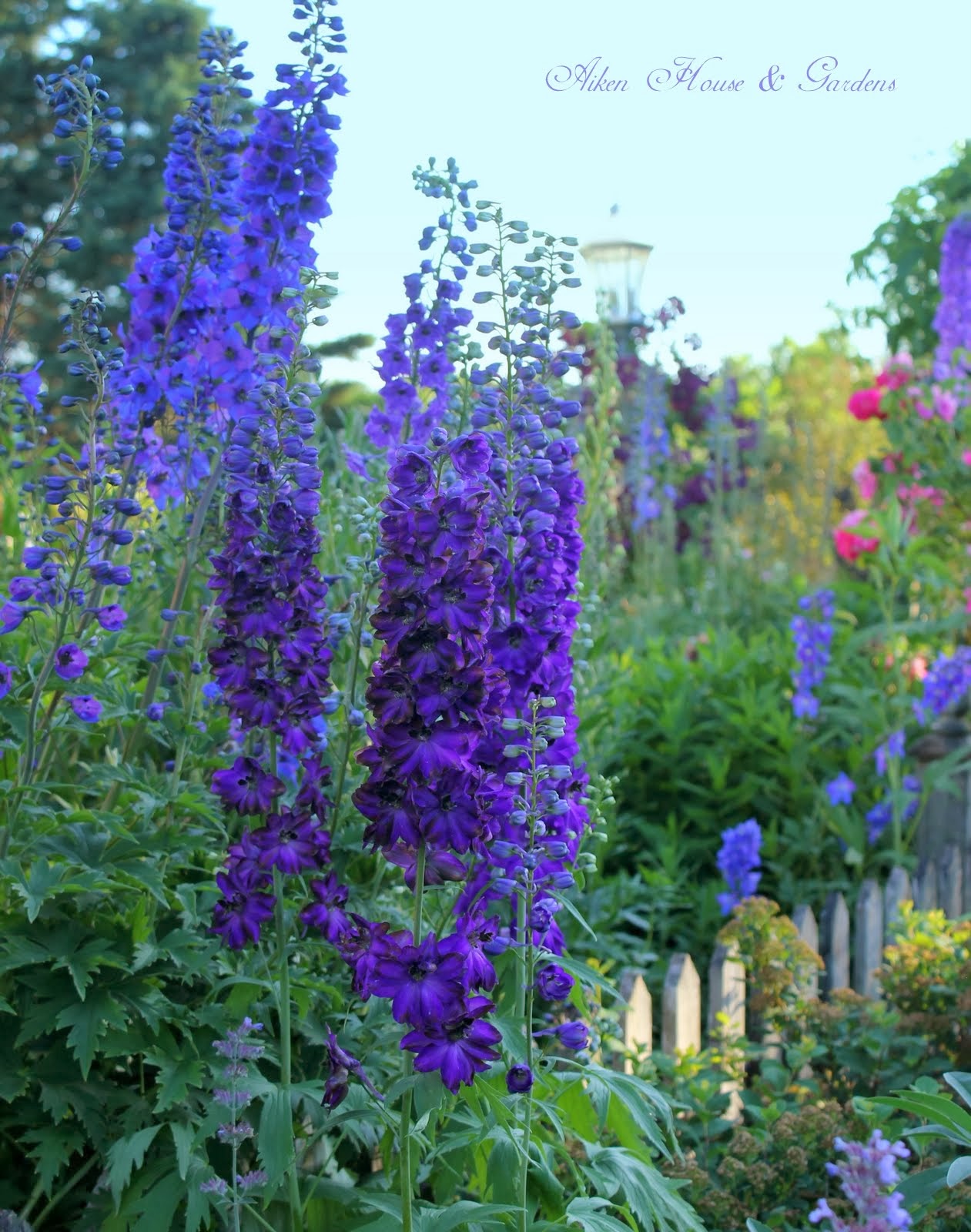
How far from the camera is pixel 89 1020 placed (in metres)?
2.22

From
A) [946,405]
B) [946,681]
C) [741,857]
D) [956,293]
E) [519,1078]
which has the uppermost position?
[956,293]

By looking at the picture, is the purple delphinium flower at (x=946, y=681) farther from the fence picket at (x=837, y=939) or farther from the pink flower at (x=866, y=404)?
the pink flower at (x=866, y=404)

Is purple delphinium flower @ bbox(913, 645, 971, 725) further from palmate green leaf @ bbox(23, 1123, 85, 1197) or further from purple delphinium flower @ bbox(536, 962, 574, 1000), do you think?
palmate green leaf @ bbox(23, 1123, 85, 1197)

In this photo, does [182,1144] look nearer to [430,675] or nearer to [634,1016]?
[430,675]

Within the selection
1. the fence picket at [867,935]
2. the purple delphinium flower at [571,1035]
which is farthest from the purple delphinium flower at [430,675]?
the fence picket at [867,935]

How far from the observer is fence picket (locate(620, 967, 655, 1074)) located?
11.0 feet

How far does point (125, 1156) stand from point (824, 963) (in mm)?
2469

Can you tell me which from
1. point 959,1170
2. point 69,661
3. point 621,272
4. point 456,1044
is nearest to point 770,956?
point 959,1170

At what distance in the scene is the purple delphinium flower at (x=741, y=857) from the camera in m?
4.20

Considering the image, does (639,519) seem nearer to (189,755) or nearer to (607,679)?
(607,679)

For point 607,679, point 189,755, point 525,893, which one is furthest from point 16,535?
point 525,893

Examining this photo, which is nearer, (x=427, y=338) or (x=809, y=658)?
(x=427, y=338)

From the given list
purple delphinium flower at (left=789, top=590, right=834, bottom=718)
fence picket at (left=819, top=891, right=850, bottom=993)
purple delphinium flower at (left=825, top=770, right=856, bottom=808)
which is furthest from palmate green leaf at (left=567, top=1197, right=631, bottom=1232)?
purple delphinium flower at (left=789, top=590, right=834, bottom=718)

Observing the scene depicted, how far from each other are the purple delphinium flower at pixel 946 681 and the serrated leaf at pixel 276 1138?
3.64 meters
